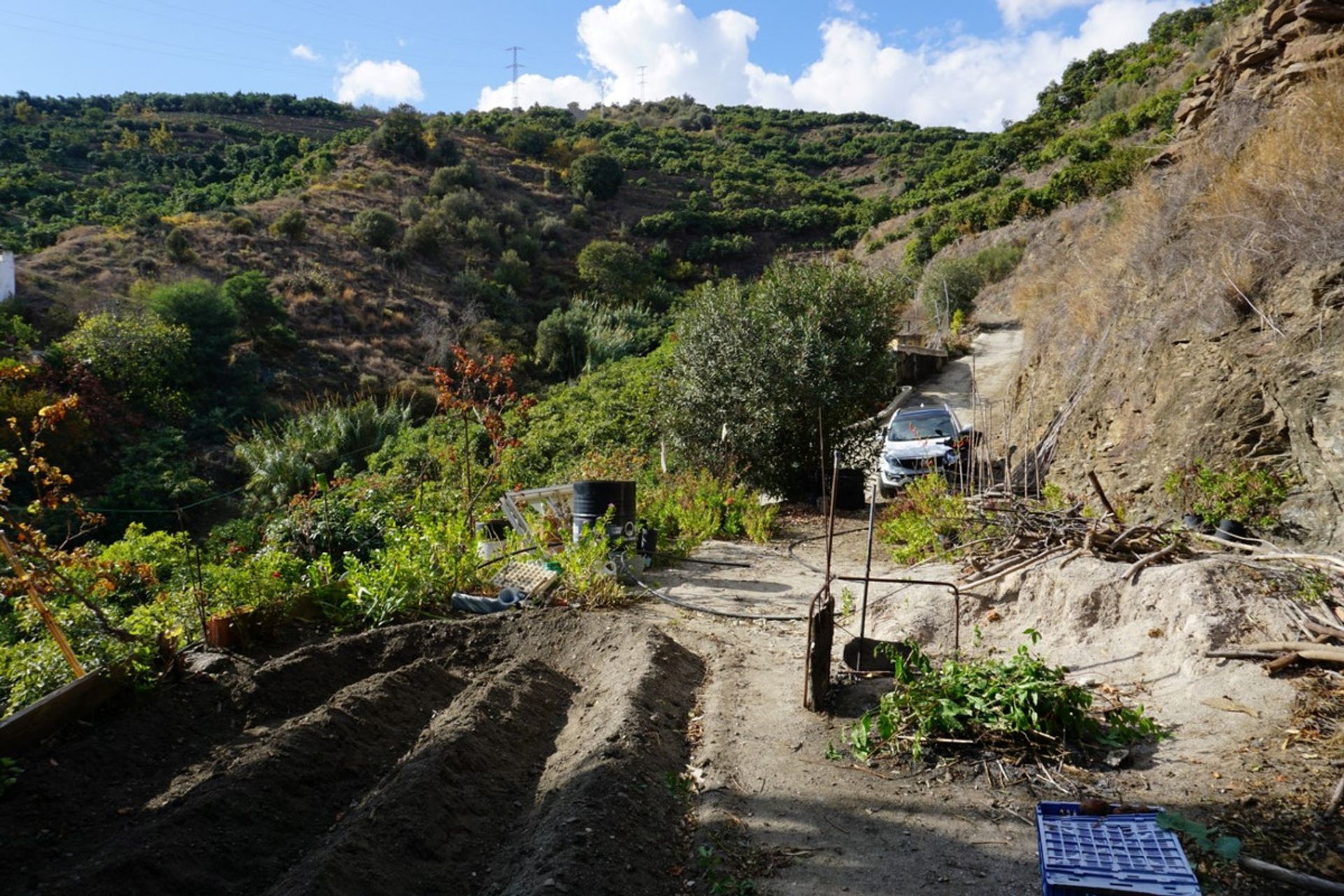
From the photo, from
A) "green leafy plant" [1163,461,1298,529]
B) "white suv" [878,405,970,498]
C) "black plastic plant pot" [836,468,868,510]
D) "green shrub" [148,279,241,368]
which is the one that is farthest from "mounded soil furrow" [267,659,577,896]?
"green shrub" [148,279,241,368]

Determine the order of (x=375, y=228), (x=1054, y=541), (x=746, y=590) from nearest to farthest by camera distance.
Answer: (x=1054, y=541), (x=746, y=590), (x=375, y=228)

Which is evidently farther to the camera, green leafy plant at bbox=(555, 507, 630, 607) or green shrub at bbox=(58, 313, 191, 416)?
green shrub at bbox=(58, 313, 191, 416)

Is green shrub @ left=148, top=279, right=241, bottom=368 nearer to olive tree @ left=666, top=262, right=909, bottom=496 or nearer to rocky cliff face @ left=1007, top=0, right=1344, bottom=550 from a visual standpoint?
olive tree @ left=666, top=262, right=909, bottom=496

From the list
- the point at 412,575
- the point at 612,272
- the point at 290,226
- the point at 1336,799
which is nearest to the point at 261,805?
the point at 412,575

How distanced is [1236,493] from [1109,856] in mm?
5269

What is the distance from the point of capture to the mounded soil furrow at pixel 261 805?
3.00 metres

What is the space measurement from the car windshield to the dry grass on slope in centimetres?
223

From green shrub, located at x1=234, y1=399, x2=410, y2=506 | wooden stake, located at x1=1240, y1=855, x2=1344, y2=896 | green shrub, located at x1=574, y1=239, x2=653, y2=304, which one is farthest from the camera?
green shrub, located at x1=574, y1=239, x2=653, y2=304

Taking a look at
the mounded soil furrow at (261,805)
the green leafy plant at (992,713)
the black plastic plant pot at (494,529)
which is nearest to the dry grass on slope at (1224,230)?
the green leafy plant at (992,713)

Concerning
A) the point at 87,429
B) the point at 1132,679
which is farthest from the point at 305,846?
the point at 87,429

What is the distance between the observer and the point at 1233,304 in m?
8.01

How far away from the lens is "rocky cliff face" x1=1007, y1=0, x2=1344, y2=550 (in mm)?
6777

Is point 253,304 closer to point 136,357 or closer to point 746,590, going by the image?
point 136,357

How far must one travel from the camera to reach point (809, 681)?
4945 millimetres
